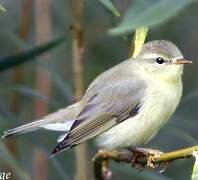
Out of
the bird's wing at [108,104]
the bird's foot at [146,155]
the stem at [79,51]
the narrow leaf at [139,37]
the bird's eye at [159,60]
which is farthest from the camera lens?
the bird's eye at [159,60]

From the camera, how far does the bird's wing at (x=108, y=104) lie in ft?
12.6

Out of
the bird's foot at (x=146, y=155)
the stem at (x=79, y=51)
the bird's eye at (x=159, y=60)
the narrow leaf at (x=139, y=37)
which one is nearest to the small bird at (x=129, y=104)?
the bird's eye at (x=159, y=60)

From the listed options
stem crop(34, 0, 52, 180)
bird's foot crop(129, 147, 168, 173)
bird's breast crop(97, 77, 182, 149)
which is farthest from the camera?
stem crop(34, 0, 52, 180)

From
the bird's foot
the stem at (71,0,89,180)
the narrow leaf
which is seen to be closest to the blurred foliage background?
the bird's foot

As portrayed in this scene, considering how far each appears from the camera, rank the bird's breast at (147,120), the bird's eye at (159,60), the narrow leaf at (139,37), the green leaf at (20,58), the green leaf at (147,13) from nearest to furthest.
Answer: the green leaf at (147,13), the narrow leaf at (139,37), the green leaf at (20,58), the bird's breast at (147,120), the bird's eye at (159,60)

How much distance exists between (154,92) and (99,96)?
40 centimetres

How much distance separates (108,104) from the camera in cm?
398

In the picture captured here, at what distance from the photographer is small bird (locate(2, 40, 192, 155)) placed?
377 centimetres

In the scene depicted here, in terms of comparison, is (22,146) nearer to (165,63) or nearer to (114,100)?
(114,100)

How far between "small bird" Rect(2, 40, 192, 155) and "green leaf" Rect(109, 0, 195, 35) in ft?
4.16

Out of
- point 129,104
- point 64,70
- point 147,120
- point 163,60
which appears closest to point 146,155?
point 147,120

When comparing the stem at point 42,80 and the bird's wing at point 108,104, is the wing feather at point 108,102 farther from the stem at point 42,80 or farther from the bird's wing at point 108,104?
the stem at point 42,80

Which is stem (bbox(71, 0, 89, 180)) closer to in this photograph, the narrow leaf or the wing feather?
the narrow leaf

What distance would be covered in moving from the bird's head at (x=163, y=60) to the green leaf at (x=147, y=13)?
1301 mm
